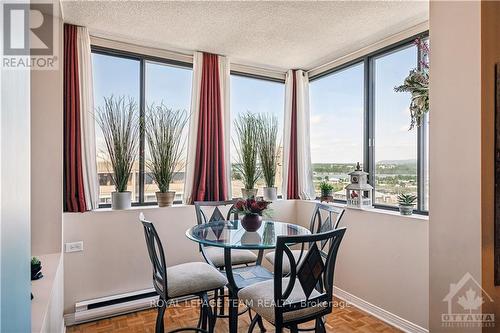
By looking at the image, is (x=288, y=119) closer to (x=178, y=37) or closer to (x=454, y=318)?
(x=178, y=37)

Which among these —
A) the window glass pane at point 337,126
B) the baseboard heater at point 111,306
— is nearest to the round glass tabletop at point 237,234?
the baseboard heater at point 111,306

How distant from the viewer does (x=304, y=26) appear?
2.85 m

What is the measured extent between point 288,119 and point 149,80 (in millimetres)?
1860

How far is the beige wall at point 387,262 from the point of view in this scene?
8.25 feet

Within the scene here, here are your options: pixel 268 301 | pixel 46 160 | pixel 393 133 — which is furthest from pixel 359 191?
pixel 46 160

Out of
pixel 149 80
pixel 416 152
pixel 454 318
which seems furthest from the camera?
pixel 149 80

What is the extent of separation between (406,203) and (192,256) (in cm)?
227

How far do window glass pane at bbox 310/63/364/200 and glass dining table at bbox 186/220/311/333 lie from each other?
1.28 m

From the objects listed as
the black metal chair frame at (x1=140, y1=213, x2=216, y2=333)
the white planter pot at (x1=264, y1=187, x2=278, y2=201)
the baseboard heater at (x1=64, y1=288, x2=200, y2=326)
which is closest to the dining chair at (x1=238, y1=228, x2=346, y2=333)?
the black metal chair frame at (x1=140, y1=213, x2=216, y2=333)

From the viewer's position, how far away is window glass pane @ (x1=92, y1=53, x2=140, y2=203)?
3.10m

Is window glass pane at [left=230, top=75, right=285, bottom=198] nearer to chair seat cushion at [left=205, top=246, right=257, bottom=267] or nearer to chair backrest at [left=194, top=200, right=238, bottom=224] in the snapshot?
chair backrest at [left=194, top=200, right=238, bottom=224]

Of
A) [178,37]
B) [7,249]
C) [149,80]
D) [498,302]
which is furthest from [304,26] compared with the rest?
[7,249]

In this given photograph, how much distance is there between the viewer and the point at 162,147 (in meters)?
3.24

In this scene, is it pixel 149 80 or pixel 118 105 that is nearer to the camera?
pixel 118 105
